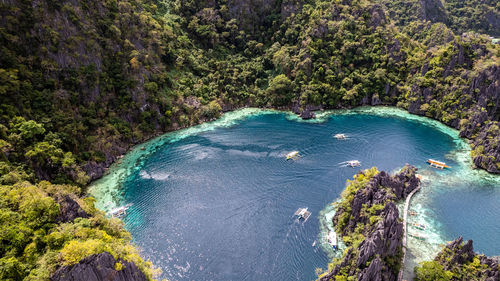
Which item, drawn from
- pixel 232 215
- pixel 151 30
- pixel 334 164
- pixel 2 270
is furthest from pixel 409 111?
pixel 2 270

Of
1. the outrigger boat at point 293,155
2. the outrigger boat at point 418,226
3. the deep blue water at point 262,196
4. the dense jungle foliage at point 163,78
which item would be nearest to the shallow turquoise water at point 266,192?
the deep blue water at point 262,196

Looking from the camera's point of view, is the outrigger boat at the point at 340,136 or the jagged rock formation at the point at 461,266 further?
the outrigger boat at the point at 340,136

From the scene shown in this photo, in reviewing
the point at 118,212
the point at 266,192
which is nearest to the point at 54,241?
the point at 118,212

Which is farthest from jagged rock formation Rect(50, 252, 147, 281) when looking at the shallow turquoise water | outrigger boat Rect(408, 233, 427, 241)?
outrigger boat Rect(408, 233, 427, 241)

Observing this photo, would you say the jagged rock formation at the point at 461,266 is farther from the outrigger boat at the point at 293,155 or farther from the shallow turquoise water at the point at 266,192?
the outrigger boat at the point at 293,155

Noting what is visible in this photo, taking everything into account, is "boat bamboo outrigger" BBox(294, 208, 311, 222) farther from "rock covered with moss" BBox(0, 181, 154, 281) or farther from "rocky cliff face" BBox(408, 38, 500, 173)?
"rocky cliff face" BBox(408, 38, 500, 173)
